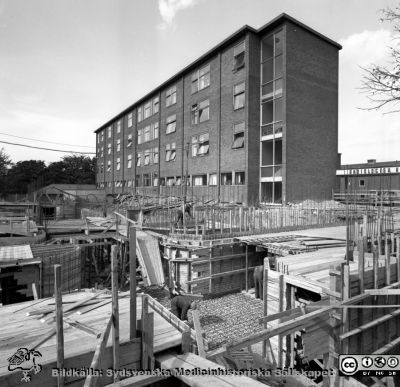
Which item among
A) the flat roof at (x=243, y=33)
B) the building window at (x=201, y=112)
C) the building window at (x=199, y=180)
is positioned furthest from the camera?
the building window at (x=199, y=180)

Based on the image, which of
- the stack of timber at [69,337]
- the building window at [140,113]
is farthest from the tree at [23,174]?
the stack of timber at [69,337]

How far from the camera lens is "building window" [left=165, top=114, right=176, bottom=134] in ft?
110

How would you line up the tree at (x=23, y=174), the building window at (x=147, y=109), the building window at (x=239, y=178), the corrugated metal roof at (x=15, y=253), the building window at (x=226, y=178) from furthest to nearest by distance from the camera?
1. the tree at (x=23, y=174)
2. the building window at (x=147, y=109)
3. the building window at (x=226, y=178)
4. the building window at (x=239, y=178)
5. the corrugated metal roof at (x=15, y=253)

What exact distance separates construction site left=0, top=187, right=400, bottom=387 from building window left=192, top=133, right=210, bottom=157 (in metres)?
12.2

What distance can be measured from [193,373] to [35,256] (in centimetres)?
913

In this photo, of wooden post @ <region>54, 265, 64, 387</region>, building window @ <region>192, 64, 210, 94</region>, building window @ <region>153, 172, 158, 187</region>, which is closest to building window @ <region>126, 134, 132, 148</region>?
building window @ <region>153, 172, 158, 187</region>

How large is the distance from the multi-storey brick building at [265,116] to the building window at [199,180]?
99mm

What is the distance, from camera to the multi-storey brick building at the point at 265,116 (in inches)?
902

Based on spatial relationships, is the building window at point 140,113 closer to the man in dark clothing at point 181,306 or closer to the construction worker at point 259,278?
the construction worker at point 259,278

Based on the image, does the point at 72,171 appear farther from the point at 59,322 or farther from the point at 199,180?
the point at 59,322

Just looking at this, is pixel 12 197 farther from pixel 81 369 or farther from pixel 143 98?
pixel 81 369

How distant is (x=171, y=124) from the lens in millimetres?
34250

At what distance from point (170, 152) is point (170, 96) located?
6.66 meters

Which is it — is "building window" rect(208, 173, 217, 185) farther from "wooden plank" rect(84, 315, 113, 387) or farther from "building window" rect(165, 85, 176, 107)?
"wooden plank" rect(84, 315, 113, 387)
